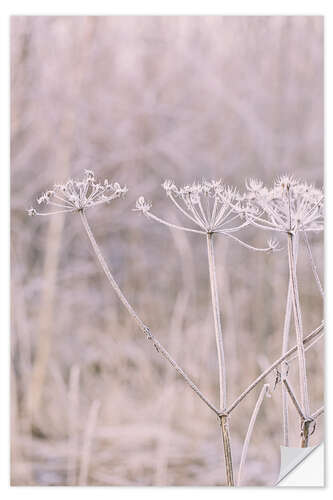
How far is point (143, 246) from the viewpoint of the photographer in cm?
157

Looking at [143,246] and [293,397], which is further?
[143,246]

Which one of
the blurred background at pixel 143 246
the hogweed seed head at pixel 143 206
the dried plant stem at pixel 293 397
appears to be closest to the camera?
the dried plant stem at pixel 293 397

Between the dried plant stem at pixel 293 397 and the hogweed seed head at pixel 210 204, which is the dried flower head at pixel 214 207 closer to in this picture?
the hogweed seed head at pixel 210 204

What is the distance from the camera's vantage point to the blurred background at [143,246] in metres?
1.46

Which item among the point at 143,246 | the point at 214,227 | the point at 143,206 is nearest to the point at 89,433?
the point at 143,246

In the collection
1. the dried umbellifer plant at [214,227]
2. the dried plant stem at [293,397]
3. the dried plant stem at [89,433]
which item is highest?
the dried umbellifer plant at [214,227]

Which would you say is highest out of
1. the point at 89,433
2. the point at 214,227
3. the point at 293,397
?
the point at 214,227

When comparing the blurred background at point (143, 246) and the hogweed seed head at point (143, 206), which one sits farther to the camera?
the blurred background at point (143, 246)

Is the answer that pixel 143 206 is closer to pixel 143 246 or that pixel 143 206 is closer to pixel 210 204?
pixel 210 204

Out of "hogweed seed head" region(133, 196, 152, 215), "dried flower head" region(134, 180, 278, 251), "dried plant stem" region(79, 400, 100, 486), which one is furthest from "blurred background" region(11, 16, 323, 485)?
"dried flower head" region(134, 180, 278, 251)

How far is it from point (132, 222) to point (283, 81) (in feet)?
1.55

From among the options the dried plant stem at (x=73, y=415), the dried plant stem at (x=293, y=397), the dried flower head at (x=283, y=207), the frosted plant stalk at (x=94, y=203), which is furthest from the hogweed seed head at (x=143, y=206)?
the dried plant stem at (x=73, y=415)

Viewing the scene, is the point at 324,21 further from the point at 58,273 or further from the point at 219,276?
the point at 58,273

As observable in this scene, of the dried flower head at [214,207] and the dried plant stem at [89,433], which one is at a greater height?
the dried flower head at [214,207]
